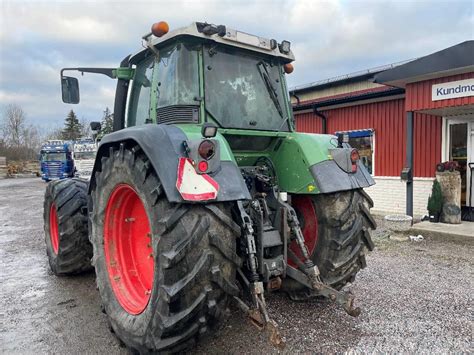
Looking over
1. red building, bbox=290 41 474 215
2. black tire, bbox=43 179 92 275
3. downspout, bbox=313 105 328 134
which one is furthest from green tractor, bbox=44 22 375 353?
downspout, bbox=313 105 328 134

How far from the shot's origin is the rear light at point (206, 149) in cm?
223

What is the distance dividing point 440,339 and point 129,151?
2.81 metres

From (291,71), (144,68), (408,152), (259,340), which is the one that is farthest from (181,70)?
(408,152)

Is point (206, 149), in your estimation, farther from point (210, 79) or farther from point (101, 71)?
point (101, 71)

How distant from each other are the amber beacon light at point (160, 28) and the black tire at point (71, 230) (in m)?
2.36

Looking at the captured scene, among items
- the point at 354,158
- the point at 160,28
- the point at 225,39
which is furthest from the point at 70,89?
the point at 354,158

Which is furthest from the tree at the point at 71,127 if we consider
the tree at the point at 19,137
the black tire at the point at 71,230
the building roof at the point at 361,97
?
the black tire at the point at 71,230

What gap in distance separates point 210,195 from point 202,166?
0.19 metres

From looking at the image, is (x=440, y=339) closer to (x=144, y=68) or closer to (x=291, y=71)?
(x=291, y=71)

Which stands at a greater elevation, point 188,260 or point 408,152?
point 408,152

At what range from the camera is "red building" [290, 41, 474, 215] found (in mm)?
6922

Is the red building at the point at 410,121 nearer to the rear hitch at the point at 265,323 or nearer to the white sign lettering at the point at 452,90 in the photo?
the white sign lettering at the point at 452,90

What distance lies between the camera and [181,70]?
2.92 metres

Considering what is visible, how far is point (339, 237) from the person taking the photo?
306 centimetres
